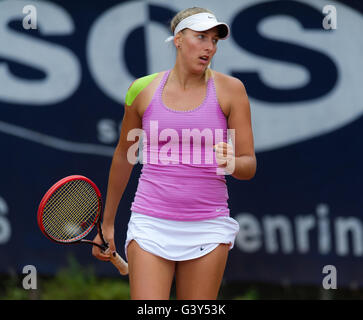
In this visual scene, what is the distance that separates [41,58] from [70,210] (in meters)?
2.40

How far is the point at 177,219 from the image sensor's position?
305cm

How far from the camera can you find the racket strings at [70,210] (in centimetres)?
324

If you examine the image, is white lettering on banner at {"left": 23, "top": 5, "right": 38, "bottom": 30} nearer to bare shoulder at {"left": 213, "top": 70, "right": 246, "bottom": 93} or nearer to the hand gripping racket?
the hand gripping racket

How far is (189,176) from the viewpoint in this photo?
3.05 metres

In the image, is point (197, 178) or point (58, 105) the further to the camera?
point (58, 105)

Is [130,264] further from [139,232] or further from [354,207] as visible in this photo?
[354,207]

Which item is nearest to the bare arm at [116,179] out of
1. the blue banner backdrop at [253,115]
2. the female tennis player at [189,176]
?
the female tennis player at [189,176]

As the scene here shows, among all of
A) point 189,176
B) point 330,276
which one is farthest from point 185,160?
point 330,276

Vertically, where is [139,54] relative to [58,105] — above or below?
above

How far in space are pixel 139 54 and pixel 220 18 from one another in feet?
2.27

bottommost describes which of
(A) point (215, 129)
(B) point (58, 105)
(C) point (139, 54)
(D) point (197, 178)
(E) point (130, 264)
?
(E) point (130, 264)

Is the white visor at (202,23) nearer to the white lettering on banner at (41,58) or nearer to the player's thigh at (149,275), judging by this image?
the player's thigh at (149,275)

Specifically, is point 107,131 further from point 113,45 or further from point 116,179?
point 116,179

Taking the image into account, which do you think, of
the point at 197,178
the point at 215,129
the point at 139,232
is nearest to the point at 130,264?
the point at 139,232
